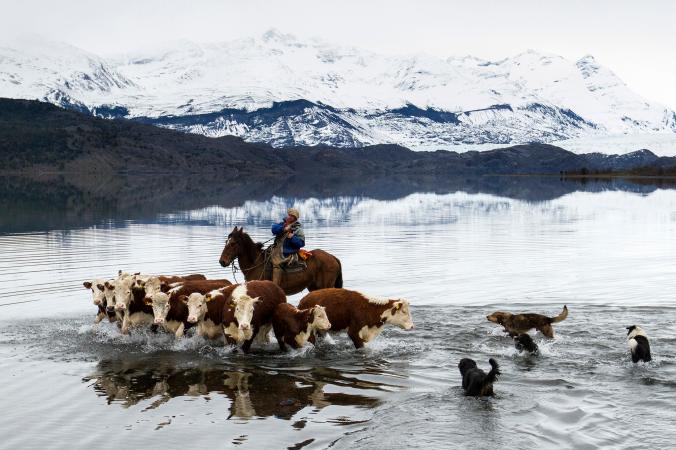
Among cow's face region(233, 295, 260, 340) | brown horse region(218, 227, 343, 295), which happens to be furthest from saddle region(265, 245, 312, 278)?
cow's face region(233, 295, 260, 340)

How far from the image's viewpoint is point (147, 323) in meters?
22.0

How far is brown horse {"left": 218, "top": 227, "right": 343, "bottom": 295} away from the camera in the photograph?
25.0 m

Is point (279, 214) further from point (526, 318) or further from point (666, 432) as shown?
point (666, 432)

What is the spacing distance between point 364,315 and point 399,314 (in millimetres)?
862

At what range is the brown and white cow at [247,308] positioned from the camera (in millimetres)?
18906

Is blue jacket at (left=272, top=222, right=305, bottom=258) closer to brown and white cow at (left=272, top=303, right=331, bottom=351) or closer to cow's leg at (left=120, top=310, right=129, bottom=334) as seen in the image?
brown and white cow at (left=272, top=303, right=331, bottom=351)

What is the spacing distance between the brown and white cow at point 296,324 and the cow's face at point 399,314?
5.31ft

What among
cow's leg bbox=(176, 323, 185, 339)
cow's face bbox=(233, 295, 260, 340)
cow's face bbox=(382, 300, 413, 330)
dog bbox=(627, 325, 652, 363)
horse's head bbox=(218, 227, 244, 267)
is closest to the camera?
dog bbox=(627, 325, 652, 363)

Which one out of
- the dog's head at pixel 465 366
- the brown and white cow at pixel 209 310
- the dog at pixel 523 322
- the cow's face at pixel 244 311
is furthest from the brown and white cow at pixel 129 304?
the dog's head at pixel 465 366

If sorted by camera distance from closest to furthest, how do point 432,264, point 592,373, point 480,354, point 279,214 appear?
point 592,373 < point 480,354 < point 432,264 < point 279,214

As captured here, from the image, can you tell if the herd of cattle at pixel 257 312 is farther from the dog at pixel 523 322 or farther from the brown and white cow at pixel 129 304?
the dog at pixel 523 322

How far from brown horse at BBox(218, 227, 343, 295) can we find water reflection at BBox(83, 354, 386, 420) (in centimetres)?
639

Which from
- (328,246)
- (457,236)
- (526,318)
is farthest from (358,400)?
(457,236)

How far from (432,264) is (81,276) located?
1643 cm
